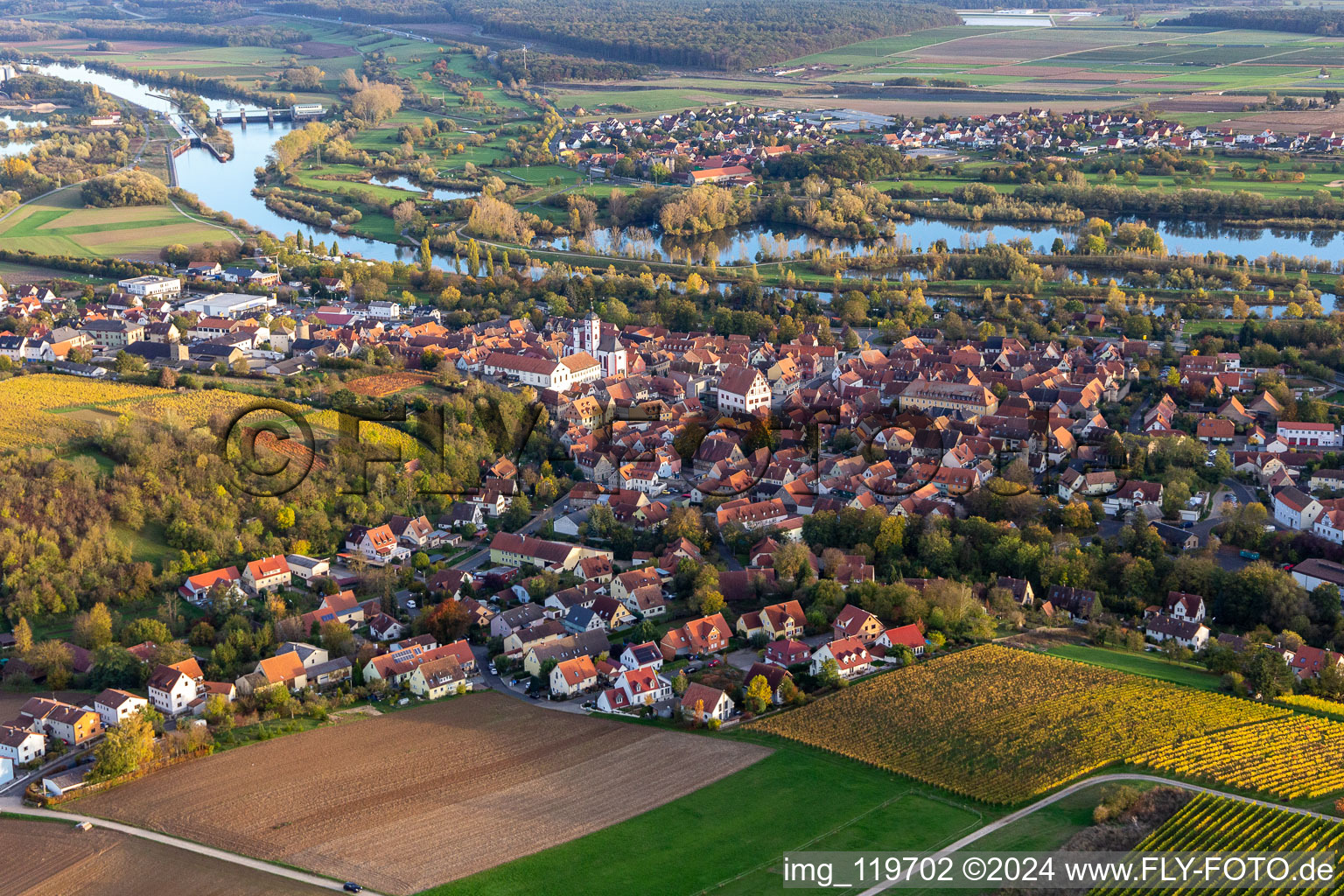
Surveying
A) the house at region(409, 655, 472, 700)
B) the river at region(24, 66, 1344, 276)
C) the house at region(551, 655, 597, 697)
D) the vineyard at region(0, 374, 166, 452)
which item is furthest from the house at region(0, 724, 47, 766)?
the river at region(24, 66, 1344, 276)

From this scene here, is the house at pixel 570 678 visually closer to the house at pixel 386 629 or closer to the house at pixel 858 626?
the house at pixel 386 629

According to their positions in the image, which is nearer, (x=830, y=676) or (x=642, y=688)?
(x=642, y=688)

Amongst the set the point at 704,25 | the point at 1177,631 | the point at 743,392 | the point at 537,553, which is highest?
the point at 704,25

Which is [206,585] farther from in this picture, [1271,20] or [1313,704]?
[1271,20]

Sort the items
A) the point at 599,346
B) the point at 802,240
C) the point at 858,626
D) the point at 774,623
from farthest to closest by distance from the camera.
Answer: the point at 802,240, the point at 599,346, the point at 774,623, the point at 858,626

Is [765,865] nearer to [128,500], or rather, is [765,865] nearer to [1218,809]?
[1218,809]

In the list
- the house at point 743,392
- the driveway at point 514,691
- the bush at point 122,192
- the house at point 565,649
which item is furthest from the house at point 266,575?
the bush at point 122,192

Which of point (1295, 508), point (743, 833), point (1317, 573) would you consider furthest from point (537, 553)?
point (1295, 508)
